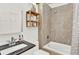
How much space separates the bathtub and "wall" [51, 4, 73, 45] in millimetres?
53

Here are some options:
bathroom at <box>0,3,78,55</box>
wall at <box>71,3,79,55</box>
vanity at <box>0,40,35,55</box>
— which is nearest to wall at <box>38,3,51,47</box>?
bathroom at <box>0,3,78,55</box>

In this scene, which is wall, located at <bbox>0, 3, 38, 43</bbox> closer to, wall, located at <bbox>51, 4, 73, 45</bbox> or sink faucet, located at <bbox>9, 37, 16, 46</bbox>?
sink faucet, located at <bbox>9, 37, 16, 46</bbox>

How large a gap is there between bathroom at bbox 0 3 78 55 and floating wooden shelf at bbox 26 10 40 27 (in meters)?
0.04

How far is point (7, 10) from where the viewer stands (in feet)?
3.30

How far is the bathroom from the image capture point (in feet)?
3.40

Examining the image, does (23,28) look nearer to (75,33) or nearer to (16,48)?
(16,48)

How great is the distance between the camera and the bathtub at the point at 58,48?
1075 mm

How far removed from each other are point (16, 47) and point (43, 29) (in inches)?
16.6

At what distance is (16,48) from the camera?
106 cm

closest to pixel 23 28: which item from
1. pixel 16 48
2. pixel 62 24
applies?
pixel 16 48

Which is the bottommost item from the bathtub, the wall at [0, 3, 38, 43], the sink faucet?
the bathtub

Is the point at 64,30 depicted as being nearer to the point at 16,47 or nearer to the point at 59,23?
the point at 59,23

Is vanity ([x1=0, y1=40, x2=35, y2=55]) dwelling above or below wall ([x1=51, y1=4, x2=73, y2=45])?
below
